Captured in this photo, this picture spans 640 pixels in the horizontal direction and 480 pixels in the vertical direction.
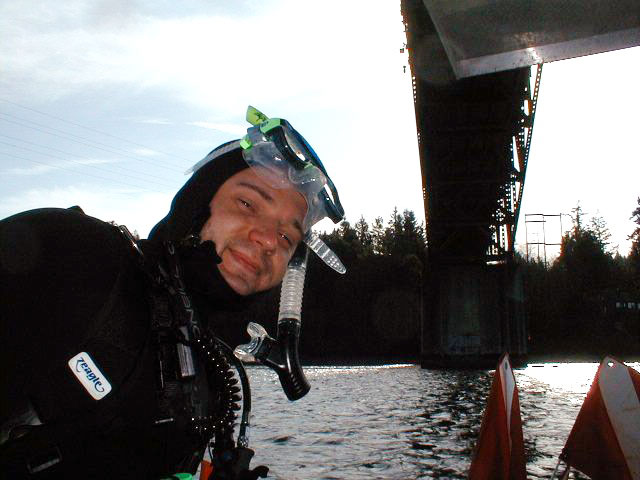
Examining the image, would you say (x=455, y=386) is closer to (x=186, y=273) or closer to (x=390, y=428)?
(x=390, y=428)

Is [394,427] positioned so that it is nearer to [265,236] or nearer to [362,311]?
[265,236]

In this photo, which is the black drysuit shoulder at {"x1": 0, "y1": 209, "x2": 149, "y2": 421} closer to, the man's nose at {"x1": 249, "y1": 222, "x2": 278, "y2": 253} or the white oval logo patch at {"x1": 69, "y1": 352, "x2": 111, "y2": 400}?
the white oval logo patch at {"x1": 69, "y1": 352, "x2": 111, "y2": 400}

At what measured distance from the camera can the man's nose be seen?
243cm

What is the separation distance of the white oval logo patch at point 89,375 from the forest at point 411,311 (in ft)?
110

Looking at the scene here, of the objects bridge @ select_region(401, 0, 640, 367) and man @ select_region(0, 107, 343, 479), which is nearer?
man @ select_region(0, 107, 343, 479)

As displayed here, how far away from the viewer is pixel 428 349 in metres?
21.4

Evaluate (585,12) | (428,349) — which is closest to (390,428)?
(585,12)

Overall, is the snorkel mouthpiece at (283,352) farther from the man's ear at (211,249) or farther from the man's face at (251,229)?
the man's ear at (211,249)

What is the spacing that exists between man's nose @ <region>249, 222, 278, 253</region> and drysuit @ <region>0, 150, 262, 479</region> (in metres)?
0.40

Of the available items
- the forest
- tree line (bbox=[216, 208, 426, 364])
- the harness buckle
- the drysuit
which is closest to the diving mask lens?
the drysuit

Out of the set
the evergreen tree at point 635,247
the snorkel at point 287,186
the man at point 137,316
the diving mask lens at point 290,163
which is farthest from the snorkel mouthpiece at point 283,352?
the evergreen tree at point 635,247

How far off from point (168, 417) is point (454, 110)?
13.3 m

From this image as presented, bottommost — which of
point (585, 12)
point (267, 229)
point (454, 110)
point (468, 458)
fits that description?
point (468, 458)

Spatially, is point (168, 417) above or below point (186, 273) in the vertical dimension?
below
